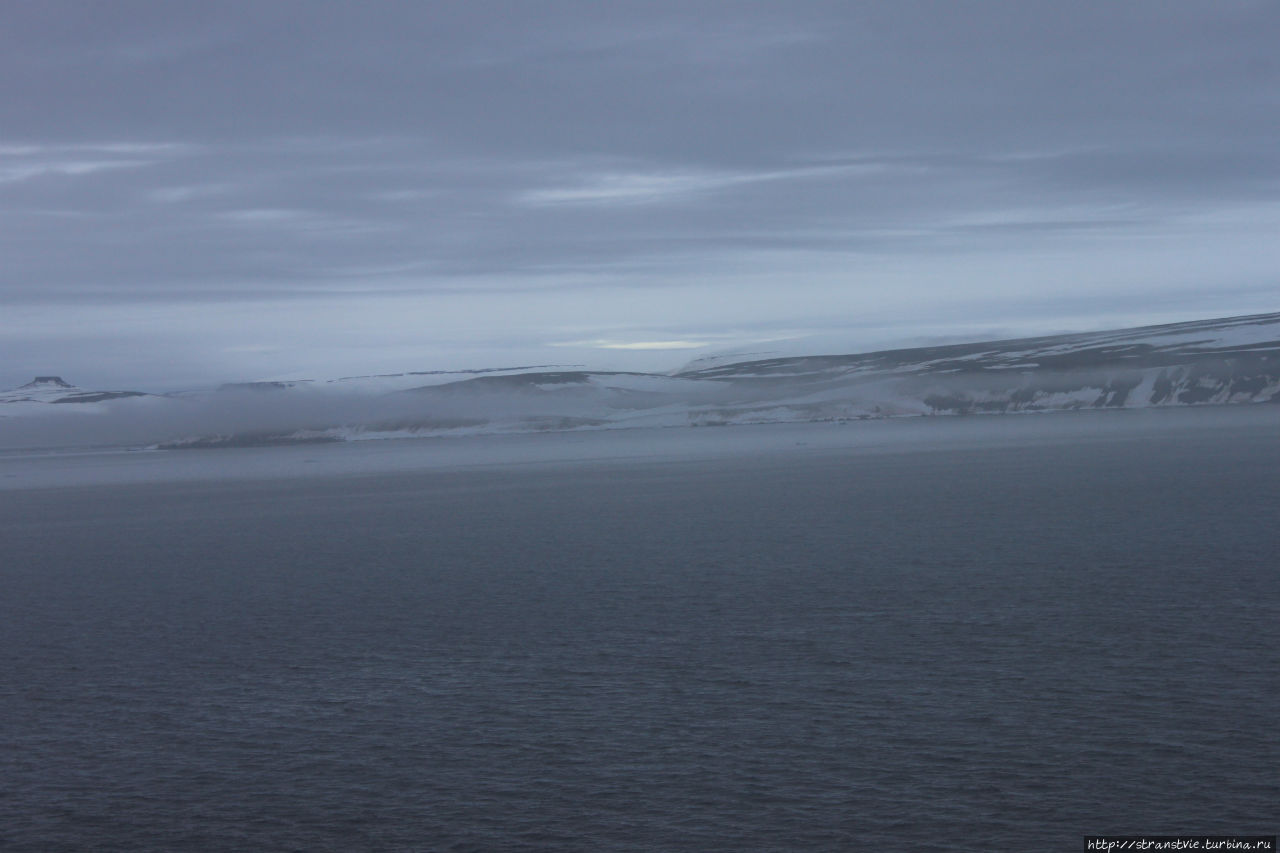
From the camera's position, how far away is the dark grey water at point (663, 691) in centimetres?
1650

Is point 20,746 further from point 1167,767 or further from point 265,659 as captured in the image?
point 1167,767

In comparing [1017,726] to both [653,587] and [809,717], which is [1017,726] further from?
[653,587]

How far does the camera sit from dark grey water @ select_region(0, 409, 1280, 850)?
16500 millimetres

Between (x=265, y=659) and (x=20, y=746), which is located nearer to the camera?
(x=20, y=746)

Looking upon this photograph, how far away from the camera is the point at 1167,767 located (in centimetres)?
1730

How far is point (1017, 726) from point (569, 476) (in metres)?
82.8

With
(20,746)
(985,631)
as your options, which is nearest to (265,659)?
(20,746)

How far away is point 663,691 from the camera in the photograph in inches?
885

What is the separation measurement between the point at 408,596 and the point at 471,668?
1121cm

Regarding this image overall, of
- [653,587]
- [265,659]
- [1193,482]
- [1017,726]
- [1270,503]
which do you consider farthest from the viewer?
[1193,482]

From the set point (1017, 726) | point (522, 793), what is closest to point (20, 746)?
point (522, 793)

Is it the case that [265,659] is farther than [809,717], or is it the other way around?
[265,659]

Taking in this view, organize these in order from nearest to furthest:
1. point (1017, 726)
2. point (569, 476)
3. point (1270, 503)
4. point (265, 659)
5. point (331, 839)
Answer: point (331, 839), point (1017, 726), point (265, 659), point (1270, 503), point (569, 476)

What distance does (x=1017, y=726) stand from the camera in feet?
63.9
